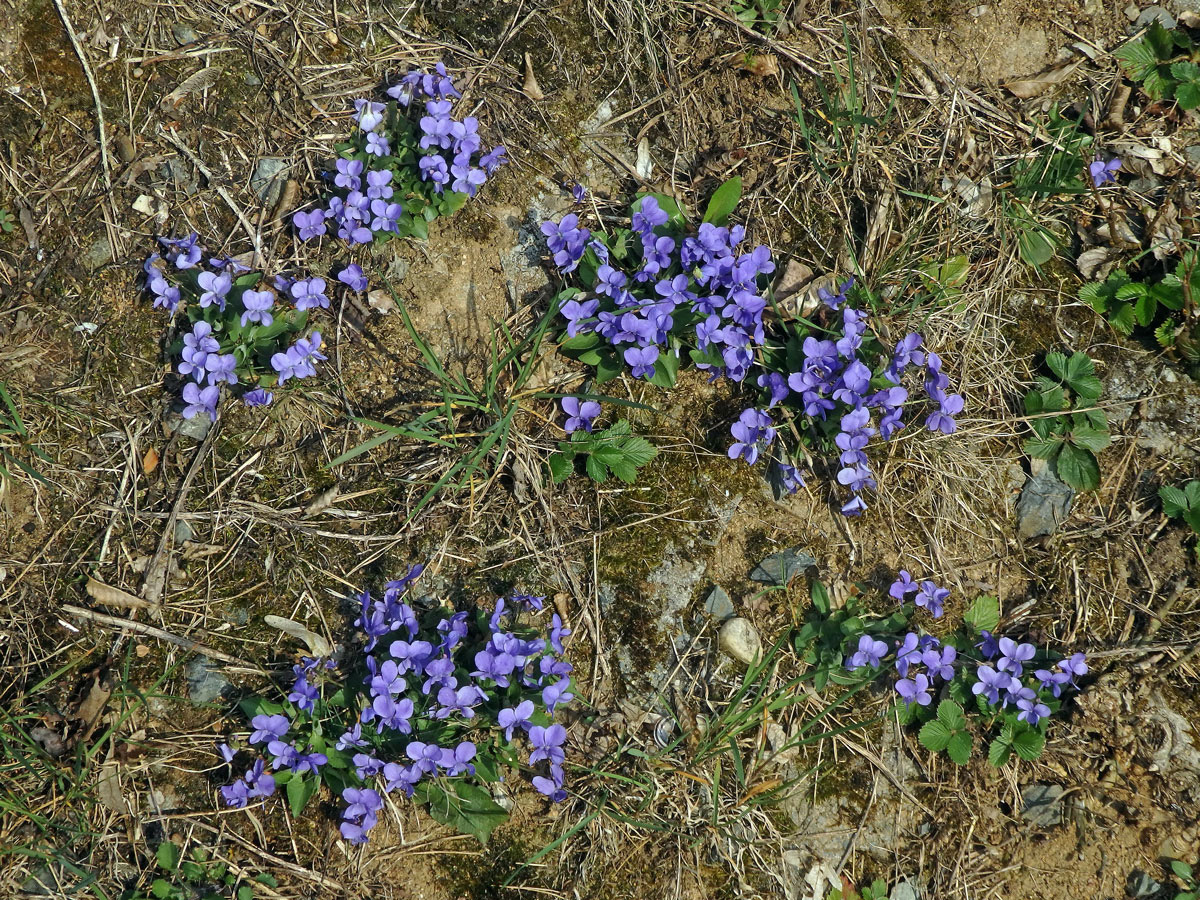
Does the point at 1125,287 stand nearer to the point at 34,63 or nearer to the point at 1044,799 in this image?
the point at 1044,799

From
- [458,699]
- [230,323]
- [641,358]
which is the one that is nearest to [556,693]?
[458,699]

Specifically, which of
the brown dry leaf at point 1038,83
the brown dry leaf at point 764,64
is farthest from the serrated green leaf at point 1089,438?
the brown dry leaf at point 764,64

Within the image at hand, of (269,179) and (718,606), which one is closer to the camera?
(718,606)

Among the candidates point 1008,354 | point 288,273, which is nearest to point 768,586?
point 1008,354

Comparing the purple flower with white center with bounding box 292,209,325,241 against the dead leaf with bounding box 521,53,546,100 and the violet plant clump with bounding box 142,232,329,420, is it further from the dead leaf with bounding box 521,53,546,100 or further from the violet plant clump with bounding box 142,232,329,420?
the dead leaf with bounding box 521,53,546,100

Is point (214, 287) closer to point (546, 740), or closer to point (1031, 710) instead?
point (546, 740)
